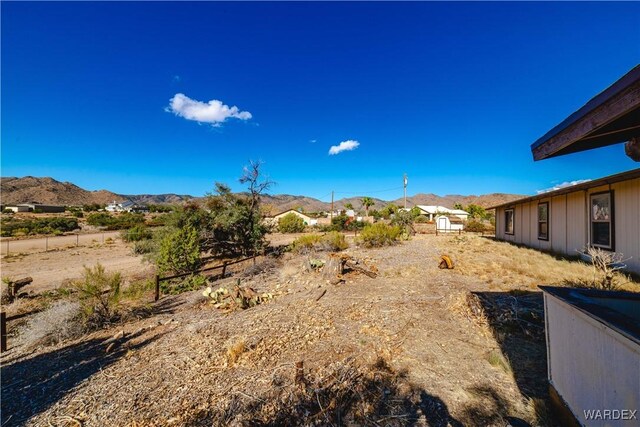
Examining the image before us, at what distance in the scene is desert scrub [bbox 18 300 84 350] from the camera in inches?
196

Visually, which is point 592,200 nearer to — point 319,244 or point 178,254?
point 319,244

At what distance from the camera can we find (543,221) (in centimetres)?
1131

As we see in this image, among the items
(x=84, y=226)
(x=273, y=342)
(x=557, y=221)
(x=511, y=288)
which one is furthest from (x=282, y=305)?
(x=84, y=226)

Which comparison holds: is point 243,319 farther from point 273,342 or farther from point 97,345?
point 97,345

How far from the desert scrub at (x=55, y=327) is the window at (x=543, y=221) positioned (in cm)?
1527

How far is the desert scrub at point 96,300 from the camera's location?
5370 mm

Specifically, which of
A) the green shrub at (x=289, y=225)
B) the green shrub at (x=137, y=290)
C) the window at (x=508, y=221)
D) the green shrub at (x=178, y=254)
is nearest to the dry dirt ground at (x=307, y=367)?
the green shrub at (x=137, y=290)

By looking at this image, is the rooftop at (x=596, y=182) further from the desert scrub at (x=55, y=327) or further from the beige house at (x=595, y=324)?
the desert scrub at (x=55, y=327)

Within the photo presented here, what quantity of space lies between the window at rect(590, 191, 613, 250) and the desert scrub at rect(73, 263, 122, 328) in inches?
505

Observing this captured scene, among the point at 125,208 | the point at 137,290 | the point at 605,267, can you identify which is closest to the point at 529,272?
the point at 605,267

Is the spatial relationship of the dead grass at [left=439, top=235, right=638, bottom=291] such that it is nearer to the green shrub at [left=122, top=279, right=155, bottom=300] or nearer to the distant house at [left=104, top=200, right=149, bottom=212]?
the green shrub at [left=122, top=279, right=155, bottom=300]

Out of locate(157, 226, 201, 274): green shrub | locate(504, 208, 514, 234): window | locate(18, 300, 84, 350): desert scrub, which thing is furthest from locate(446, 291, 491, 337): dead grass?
locate(504, 208, 514, 234): window

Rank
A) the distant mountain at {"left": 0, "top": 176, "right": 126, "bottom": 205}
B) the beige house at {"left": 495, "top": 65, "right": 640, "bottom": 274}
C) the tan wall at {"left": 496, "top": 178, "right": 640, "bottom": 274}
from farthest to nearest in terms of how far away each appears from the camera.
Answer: the distant mountain at {"left": 0, "top": 176, "right": 126, "bottom": 205}
the tan wall at {"left": 496, "top": 178, "right": 640, "bottom": 274}
the beige house at {"left": 495, "top": 65, "right": 640, "bottom": 274}

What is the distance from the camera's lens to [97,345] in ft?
15.3
